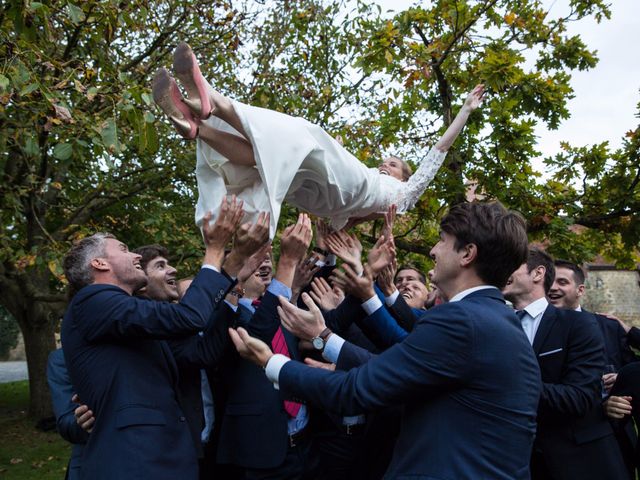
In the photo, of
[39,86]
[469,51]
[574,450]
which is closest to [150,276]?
[39,86]

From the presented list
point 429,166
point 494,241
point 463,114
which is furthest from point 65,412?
point 463,114

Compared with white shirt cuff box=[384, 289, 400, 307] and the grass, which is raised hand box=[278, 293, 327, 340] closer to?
white shirt cuff box=[384, 289, 400, 307]

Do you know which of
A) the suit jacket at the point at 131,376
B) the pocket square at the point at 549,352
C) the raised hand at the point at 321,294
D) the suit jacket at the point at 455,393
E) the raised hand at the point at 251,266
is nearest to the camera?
the suit jacket at the point at 455,393

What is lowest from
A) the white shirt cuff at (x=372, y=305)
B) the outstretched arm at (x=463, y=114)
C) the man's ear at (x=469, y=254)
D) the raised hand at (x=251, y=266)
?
the white shirt cuff at (x=372, y=305)

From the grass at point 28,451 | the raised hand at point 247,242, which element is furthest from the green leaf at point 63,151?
the grass at point 28,451

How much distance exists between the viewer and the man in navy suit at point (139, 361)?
275 centimetres

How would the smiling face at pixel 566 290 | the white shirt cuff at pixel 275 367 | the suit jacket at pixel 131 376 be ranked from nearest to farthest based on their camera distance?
the white shirt cuff at pixel 275 367 → the suit jacket at pixel 131 376 → the smiling face at pixel 566 290

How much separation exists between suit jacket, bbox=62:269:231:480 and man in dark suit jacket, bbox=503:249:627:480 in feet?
7.06

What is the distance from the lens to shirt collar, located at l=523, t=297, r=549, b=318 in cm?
403

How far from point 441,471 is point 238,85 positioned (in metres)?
8.92

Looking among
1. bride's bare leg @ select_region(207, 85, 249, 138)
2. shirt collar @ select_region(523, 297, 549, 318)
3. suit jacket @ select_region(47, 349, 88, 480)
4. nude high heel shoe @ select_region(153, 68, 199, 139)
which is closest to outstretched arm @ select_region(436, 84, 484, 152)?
shirt collar @ select_region(523, 297, 549, 318)

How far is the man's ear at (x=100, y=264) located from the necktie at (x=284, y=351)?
3.48ft

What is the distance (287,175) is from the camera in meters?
3.02

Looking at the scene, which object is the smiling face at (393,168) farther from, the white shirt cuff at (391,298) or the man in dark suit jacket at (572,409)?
the man in dark suit jacket at (572,409)
